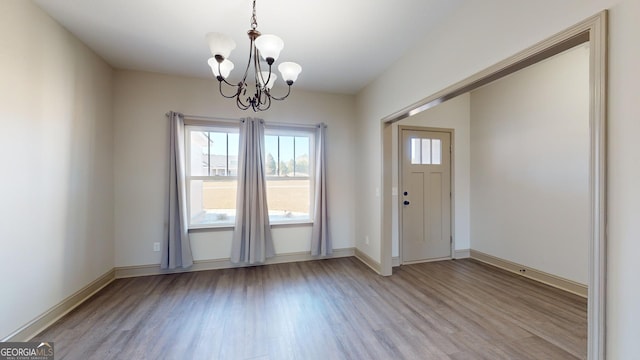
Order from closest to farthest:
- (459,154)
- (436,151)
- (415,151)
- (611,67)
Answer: (611,67) < (415,151) < (436,151) < (459,154)

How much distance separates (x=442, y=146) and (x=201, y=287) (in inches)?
161

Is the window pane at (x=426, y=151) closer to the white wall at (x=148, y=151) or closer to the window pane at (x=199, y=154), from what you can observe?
the white wall at (x=148, y=151)

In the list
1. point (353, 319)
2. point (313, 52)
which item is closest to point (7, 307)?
point (353, 319)

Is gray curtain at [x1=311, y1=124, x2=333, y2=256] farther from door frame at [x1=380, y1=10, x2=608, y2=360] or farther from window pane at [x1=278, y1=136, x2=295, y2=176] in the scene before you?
door frame at [x1=380, y1=10, x2=608, y2=360]

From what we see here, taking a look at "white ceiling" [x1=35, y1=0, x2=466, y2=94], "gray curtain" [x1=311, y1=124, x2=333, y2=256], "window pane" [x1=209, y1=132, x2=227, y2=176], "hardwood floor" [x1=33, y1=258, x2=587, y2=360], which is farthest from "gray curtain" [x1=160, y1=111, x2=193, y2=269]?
"gray curtain" [x1=311, y1=124, x2=333, y2=256]

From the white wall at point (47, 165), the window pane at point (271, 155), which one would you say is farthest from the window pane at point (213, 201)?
the white wall at point (47, 165)

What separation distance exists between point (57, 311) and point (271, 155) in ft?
9.49

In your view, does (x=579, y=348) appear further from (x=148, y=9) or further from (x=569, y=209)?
(x=148, y=9)

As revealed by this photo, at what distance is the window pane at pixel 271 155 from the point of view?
3949 millimetres

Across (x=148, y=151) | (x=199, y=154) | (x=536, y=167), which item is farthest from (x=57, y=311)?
(x=536, y=167)

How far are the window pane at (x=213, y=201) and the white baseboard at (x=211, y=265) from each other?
23.7 inches

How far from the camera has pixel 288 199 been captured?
4051 mm

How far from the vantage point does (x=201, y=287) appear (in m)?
3.03

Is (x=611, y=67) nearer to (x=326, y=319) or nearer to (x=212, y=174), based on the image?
(x=326, y=319)
